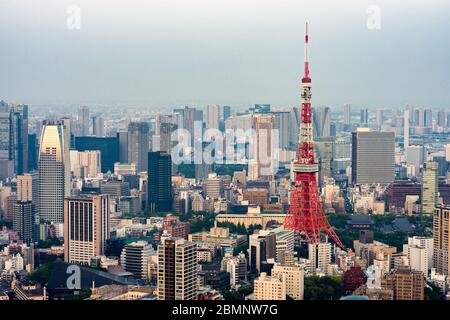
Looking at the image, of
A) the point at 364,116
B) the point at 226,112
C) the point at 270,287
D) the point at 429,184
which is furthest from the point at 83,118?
the point at 270,287

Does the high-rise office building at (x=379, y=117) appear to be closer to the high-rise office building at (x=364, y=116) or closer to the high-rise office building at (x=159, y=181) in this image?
the high-rise office building at (x=364, y=116)

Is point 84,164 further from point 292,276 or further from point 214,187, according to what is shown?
point 292,276

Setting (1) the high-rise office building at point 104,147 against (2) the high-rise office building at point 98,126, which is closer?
(2) the high-rise office building at point 98,126

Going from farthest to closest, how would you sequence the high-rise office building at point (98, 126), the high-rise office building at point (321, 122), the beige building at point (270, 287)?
the high-rise office building at point (98, 126), the high-rise office building at point (321, 122), the beige building at point (270, 287)

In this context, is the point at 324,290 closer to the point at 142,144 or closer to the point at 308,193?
the point at 308,193

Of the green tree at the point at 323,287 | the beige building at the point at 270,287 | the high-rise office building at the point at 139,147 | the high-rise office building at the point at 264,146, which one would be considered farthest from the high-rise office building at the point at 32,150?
the beige building at the point at 270,287
